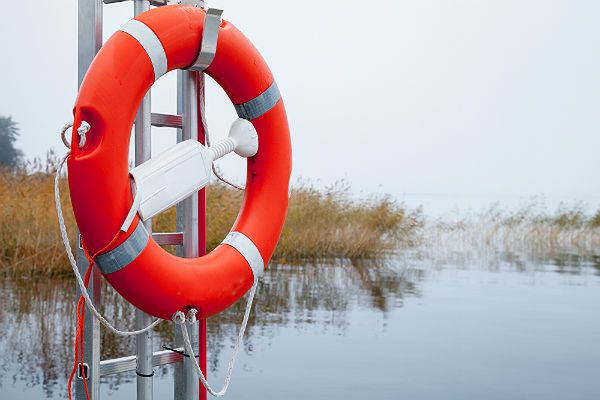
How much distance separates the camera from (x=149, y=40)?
191 centimetres

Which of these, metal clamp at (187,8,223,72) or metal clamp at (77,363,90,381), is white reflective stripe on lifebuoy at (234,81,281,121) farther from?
metal clamp at (77,363,90,381)

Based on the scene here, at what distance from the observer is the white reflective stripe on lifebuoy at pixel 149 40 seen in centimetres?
190

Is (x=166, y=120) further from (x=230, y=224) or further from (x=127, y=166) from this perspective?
(x=230, y=224)

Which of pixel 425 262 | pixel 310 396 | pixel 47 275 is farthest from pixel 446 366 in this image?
pixel 425 262

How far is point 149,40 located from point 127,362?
83cm

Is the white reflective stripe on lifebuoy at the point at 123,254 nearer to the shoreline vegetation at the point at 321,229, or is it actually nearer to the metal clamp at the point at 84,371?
the metal clamp at the point at 84,371

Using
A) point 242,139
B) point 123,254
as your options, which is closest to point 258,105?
point 242,139

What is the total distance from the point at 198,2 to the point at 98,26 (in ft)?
0.99

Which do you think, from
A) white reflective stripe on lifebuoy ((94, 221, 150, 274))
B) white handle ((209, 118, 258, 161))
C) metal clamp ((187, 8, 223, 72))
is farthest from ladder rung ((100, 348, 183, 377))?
metal clamp ((187, 8, 223, 72))

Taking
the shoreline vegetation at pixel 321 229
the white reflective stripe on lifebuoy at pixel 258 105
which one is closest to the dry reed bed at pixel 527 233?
the shoreline vegetation at pixel 321 229

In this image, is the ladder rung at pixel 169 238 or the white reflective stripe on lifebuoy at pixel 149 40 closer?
the white reflective stripe on lifebuoy at pixel 149 40

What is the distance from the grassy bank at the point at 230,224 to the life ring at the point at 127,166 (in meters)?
2.97

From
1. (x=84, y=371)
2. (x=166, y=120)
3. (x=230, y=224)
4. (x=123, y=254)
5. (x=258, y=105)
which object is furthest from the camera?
(x=230, y=224)

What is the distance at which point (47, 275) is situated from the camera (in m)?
4.88
